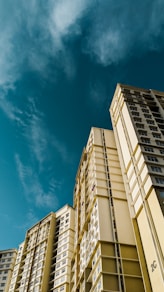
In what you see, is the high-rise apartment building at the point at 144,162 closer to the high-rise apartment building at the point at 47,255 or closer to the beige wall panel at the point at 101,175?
the beige wall panel at the point at 101,175

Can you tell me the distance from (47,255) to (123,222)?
84.7 feet

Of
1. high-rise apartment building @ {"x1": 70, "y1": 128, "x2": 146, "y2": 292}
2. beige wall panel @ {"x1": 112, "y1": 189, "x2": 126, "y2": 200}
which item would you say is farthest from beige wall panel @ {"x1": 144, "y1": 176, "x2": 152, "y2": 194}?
beige wall panel @ {"x1": 112, "y1": 189, "x2": 126, "y2": 200}

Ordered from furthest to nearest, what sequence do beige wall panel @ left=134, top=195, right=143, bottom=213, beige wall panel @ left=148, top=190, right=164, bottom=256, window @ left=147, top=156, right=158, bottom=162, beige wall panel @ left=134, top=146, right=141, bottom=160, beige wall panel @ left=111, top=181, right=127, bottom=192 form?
beige wall panel @ left=111, top=181, right=127, bottom=192 → beige wall panel @ left=134, top=146, right=141, bottom=160 → window @ left=147, top=156, right=158, bottom=162 → beige wall panel @ left=134, top=195, right=143, bottom=213 → beige wall panel @ left=148, top=190, right=164, bottom=256

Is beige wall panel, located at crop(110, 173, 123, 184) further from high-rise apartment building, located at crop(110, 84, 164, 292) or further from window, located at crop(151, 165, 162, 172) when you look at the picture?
window, located at crop(151, 165, 162, 172)

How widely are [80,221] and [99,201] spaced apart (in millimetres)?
10105

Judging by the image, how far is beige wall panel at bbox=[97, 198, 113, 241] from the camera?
31391mm

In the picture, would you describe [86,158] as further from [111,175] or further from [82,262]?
[82,262]

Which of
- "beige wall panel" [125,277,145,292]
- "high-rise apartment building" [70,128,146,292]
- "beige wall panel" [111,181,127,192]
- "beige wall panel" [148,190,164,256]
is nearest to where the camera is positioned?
"beige wall panel" [148,190,164,256]

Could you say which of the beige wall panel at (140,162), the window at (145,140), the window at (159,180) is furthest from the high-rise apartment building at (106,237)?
the window at (145,140)

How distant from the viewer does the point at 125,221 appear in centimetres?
3447

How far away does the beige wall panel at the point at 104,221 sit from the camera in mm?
31391

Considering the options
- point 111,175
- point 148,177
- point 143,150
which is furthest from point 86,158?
point 148,177

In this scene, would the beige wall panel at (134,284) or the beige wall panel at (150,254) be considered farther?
the beige wall panel at (134,284)

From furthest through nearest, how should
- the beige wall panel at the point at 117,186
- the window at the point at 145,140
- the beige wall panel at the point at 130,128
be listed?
the beige wall panel at the point at 117,186
the beige wall panel at the point at 130,128
the window at the point at 145,140
